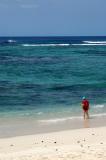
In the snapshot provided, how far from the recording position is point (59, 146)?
1579 cm

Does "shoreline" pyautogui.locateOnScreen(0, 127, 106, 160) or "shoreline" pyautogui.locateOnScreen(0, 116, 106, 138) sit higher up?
"shoreline" pyautogui.locateOnScreen(0, 116, 106, 138)

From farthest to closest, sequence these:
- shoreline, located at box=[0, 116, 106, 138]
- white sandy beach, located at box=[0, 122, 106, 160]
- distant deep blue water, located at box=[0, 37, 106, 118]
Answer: distant deep blue water, located at box=[0, 37, 106, 118]
shoreline, located at box=[0, 116, 106, 138]
white sandy beach, located at box=[0, 122, 106, 160]

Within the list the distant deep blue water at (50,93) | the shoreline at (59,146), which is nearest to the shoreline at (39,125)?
the shoreline at (59,146)

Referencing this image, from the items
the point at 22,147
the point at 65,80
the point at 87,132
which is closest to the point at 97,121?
the point at 87,132

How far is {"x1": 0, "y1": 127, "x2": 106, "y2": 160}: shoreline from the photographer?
14.0 meters

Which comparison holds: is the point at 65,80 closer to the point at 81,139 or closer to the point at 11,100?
the point at 11,100

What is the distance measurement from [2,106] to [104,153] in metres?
13.6

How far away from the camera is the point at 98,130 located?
19.0 meters

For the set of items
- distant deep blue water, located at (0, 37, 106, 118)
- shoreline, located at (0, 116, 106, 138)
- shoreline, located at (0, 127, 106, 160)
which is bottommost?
shoreline, located at (0, 127, 106, 160)

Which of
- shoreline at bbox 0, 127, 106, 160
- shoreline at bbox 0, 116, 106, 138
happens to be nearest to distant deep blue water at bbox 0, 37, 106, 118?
shoreline at bbox 0, 116, 106, 138

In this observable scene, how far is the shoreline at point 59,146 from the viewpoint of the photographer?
14008mm

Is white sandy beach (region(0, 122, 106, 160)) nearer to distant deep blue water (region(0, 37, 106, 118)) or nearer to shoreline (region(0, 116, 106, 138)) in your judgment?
shoreline (region(0, 116, 106, 138))

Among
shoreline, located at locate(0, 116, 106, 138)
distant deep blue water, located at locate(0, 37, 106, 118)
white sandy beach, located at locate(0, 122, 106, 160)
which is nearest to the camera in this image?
white sandy beach, located at locate(0, 122, 106, 160)

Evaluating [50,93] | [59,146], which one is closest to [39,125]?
[59,146]
